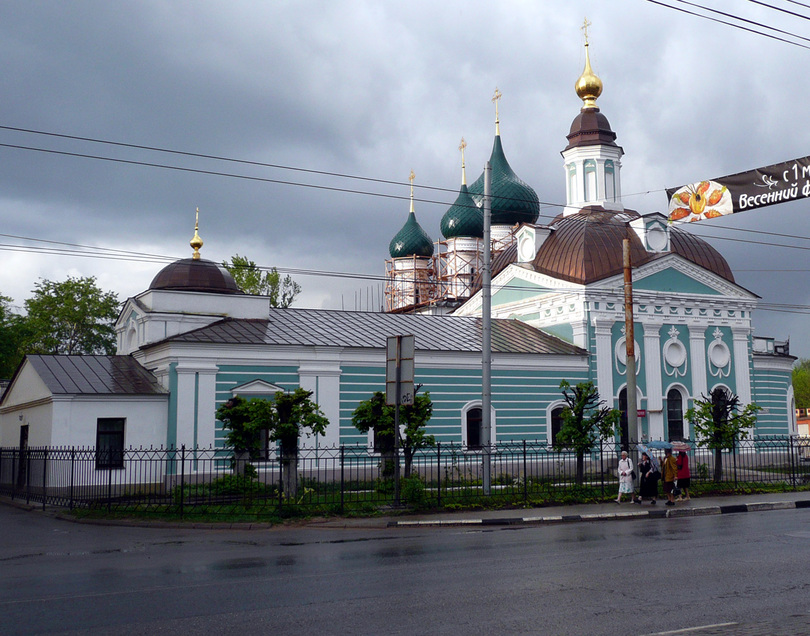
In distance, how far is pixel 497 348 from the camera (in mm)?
32344

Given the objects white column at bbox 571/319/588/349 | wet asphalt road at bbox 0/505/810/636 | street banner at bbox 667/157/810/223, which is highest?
street banner at bbox 667/157/810/223

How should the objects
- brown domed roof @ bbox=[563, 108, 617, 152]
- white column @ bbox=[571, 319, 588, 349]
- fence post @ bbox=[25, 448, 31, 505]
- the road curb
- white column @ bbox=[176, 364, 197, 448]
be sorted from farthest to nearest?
1. brown domed roof @ bbox=[563, 108, 617, 152]
2. white column @ bbox=[571, 319, 588, 349]
3. white column @ bbox=[176, 364, 197, 448]
4. fence post @ bbox=[25, 448, 31, 505]
5. the road curb

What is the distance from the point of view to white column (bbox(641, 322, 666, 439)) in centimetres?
3519

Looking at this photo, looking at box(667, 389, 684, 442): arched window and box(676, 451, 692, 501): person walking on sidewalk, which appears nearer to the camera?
box(676, 451, 692, 501): person walking on sidewalk

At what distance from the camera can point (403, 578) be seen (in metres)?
10.1

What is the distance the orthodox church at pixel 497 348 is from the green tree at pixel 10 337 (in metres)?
18.6

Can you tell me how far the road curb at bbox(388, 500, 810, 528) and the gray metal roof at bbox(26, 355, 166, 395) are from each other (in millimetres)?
12556

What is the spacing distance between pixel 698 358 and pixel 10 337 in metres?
38.0

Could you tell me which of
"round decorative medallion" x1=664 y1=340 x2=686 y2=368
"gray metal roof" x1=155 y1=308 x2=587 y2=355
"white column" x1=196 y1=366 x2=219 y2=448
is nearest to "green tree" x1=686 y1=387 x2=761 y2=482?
"gray metal roof" x1=155 y1=308 x2=587 y2=355

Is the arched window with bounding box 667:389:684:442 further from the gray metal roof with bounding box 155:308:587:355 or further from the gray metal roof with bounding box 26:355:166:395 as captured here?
the gray metal roof with bounding box 26:355:166:395

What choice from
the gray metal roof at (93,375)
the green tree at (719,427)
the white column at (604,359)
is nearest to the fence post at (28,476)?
the gray metal roof at (93,375)

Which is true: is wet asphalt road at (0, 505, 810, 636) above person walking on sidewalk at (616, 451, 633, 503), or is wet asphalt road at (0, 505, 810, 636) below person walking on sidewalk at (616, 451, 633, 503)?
below

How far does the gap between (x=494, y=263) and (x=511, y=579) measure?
34974mm

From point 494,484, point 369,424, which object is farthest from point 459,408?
point 369,424
